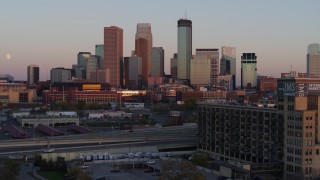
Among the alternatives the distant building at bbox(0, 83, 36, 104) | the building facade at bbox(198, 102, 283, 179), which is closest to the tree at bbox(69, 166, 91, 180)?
the building facade at bbox(198, 102, 283, 179)

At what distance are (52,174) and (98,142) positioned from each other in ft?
72.9

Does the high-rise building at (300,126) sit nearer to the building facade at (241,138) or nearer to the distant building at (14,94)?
the building facade at (241,138)

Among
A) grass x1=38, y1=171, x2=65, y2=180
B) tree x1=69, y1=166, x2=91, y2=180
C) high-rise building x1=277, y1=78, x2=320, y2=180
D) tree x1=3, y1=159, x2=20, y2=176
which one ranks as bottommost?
grass x1=38, y1=171, x2=65, y2=180

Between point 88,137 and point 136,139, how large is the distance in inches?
261

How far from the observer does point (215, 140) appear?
217 ft

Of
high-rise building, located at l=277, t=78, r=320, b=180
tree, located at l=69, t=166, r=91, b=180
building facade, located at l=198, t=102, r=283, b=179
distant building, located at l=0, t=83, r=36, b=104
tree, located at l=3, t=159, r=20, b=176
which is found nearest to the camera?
tree, located at l=69, t=166, r=91, b=180

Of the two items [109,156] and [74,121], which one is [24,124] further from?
[109,156]

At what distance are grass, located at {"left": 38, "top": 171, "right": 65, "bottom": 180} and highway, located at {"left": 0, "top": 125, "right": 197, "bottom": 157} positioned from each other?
1037 centimetres

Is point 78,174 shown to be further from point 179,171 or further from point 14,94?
point 14,94

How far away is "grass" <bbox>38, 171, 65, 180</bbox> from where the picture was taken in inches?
2074

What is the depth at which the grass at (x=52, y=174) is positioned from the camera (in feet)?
173

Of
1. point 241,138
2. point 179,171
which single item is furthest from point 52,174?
point 241,138

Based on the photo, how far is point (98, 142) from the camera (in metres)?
A: 76.7

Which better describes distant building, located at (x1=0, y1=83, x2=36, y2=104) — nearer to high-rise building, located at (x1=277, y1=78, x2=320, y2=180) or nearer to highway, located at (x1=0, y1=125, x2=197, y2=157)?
highway, located at (x1=0, y1=125, x2=197, y2=157)
